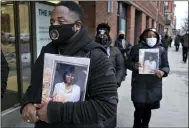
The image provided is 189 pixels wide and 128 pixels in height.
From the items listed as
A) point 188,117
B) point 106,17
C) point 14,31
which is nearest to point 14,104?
point 14,31

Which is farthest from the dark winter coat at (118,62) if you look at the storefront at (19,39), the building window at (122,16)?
the building window at (122,16)

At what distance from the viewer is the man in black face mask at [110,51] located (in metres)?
4.42

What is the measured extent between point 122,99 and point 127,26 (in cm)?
944

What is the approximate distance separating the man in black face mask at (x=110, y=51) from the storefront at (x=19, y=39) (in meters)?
2.38

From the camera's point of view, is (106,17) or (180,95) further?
(106,17)

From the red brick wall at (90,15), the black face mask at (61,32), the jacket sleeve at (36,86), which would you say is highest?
the red brick wall at (90,15)

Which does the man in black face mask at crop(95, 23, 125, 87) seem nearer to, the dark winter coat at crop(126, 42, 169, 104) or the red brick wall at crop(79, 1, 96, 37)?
the dark winter coat at crop(126, 42, 169, 104)

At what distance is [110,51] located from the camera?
452 cm

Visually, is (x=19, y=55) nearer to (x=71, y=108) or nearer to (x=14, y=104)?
(x=14, y=104)

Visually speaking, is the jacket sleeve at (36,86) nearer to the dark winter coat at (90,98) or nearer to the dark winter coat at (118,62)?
the dark winter coat at (90,98)

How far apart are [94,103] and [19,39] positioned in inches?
191

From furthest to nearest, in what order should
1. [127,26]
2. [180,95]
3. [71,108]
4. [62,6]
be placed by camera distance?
1. [127,26]
2. [180,95]
3. [62,6]
4. [71,108]

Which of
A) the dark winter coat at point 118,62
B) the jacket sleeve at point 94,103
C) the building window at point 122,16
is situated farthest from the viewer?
the building window at point 122,16

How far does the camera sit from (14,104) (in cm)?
629
